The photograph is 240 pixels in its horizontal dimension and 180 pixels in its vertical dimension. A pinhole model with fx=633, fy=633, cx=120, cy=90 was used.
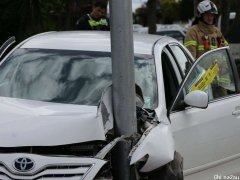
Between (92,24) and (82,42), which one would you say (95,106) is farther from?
(92,24)

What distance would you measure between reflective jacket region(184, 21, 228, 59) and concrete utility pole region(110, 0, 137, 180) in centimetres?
375

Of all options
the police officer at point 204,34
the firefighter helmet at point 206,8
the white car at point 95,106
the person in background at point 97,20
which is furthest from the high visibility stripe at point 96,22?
the white car at point 95,106

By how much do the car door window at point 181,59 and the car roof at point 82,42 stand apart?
215mm

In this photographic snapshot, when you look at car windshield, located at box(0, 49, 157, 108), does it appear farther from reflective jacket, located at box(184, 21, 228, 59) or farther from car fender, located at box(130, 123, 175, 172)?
reflective jacket, located at box(184, 21, 228, 59)

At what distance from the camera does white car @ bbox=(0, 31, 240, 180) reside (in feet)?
12.6

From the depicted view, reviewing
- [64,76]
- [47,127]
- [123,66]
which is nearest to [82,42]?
[64,76]

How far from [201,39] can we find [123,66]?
3.96 m

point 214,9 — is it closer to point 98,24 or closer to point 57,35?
point 98,24

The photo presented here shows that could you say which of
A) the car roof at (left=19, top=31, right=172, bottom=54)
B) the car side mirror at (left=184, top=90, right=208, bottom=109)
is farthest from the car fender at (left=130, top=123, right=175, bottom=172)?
the car roof at (left=19, top=31, right=172, bottom=54)

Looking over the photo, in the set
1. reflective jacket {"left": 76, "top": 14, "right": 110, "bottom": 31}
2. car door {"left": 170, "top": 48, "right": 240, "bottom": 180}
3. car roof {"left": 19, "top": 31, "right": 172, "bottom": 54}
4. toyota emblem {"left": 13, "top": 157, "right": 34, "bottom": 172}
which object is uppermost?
car roof {"left": 19, "top": 31, "right": 172, "bottom": 54}

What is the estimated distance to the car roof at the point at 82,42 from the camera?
5516 millimetres

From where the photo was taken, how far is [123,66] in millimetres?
4113

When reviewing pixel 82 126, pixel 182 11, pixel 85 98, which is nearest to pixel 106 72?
pixel 85 98

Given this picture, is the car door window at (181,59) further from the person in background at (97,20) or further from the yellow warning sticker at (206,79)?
the person in background at (97,20)
